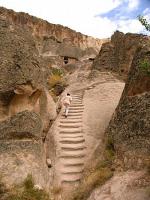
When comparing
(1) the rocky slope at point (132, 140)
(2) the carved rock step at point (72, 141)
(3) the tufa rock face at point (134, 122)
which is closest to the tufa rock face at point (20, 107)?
(2) the carved rock step at point (72, 141)

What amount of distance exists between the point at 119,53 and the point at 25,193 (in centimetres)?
1464

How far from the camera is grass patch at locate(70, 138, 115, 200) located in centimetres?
1084

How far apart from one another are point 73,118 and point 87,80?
17.9ft

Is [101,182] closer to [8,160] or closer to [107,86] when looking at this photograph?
[8,160]

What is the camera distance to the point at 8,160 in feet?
37.2

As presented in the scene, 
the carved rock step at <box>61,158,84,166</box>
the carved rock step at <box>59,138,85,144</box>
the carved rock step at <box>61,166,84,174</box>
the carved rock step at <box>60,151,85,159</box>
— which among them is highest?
the carved rock step at <box>59,138,85,144</box>

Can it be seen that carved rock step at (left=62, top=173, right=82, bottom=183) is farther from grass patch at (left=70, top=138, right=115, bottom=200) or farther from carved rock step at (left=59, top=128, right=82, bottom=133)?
carved rock step at (left=59, top=128, right=82, bottom=133)

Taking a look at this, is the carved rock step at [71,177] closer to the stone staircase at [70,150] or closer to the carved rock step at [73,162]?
the stone staircase at [70,150]

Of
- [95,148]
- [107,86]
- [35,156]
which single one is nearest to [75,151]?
[95,148]

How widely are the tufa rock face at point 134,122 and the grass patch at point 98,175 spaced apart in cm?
31

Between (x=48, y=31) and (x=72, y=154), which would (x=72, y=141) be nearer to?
(x=72, y=154)

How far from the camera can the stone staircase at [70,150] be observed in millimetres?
13047

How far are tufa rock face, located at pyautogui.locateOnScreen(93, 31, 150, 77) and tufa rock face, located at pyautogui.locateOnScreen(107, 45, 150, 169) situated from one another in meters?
7.71

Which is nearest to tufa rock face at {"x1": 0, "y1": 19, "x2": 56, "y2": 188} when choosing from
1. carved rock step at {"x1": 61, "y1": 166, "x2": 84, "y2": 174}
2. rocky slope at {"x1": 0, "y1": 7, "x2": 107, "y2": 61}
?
carved rock step at {"x1": 61, "y1": 166, "x2": 84, "y2": 174}
